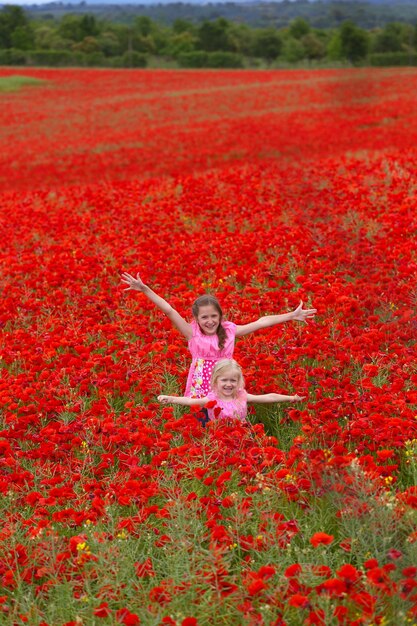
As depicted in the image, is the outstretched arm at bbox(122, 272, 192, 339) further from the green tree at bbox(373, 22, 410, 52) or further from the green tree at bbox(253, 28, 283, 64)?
the green tree at bbox(253, 28, 283, 64)

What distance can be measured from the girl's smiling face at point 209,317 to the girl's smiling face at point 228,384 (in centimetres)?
59

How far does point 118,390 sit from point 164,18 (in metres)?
112

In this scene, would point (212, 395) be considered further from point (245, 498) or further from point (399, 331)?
point (399, 331)

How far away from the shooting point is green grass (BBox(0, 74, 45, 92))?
4566cm

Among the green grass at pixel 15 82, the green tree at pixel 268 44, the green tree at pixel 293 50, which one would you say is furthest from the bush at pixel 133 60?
the green grass at pixel 15 82

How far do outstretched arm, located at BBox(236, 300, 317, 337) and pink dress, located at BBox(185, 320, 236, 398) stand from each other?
0.10 metres

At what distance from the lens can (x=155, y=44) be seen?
8194 cm

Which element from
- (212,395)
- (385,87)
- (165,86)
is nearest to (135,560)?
(212,395)

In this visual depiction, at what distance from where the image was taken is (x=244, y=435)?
14.7 ft

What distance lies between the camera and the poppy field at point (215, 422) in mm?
3451

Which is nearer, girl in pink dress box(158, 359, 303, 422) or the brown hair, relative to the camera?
girl in pink dress box(158, 359, 303, 422)

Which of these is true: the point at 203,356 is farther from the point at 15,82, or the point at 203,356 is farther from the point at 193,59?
the point at 193,59

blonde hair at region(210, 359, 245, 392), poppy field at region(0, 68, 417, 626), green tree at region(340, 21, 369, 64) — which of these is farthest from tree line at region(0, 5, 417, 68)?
blonde hair at region(210, 359, 245, 392)

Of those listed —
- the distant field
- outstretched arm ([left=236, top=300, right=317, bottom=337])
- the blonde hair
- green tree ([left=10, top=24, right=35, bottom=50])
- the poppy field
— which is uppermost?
green tree ([left=10, top=24, right=35, bottom=50])
